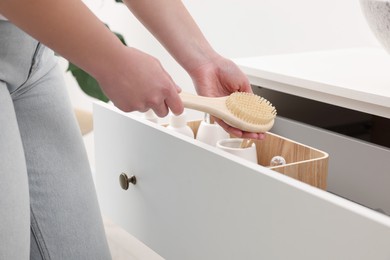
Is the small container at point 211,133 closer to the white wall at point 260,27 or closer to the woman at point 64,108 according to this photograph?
the woman at point 64,108

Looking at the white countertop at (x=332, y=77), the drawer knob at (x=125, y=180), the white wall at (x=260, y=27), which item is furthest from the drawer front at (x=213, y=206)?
the white wall at (x=260, y=27)

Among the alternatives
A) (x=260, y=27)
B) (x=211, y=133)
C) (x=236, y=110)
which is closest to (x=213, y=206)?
(x=236, y=110)

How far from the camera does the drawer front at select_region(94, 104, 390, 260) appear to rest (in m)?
0.54

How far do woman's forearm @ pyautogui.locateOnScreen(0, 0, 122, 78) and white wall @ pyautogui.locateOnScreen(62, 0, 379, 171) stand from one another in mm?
860

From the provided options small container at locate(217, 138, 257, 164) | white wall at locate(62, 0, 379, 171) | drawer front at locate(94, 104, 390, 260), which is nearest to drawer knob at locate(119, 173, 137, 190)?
drawer front at locate(94, 104, 390, 260)

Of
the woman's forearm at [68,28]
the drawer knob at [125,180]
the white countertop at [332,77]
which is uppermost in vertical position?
the woman's forearm at [68,28]

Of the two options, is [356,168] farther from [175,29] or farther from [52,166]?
[52,166]

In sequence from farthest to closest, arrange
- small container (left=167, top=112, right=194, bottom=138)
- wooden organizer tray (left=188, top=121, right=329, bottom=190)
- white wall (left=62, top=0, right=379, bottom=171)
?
white wall (left=62, top=0, right=379, bottom=171) < small container (left=167, top=112, right=194, bottom=138) < wooden organizer tray (left=188, top=121, right=329, bottom=190)

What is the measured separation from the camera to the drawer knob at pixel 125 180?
0.86 metres

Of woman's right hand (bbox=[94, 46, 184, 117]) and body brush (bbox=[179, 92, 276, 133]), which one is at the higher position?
woman's right hand (bbox=[94, 46, 184, 117])

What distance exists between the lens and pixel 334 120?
1102mm

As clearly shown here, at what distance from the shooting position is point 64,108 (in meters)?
0.89

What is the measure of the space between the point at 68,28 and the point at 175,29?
10.3 inches

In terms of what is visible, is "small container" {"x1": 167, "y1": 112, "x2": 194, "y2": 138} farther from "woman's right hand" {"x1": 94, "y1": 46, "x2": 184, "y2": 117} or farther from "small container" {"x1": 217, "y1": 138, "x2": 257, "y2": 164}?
"woman's right hand" {"x1": 94, "y1": 46, "x2": 184, "y2": 117}
